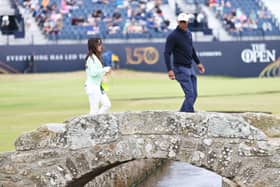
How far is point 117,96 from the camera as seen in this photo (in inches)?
1037

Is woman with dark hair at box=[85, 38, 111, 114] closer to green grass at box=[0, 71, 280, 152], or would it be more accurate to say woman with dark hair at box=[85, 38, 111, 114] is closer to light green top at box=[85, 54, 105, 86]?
light green top at box=[85, 54, 105, 86]

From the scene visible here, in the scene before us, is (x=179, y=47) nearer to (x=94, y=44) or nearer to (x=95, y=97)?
(x=94, y=44)

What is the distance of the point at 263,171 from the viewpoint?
666 centimetres

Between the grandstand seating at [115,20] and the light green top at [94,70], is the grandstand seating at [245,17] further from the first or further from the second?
the light green top at [94,70]

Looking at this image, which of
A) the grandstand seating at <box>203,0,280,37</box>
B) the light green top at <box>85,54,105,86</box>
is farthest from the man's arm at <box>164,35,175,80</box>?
the grandstand seating at <box>203,0,280,37</box>

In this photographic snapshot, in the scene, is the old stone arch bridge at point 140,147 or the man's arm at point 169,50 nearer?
the old stone arch bridge at point 140,147

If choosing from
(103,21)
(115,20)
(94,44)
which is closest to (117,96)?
(94,44)

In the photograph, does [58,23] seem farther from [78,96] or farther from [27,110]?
[27,110]

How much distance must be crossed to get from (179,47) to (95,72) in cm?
200

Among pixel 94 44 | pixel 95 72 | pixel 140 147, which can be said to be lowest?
pixel 95 72

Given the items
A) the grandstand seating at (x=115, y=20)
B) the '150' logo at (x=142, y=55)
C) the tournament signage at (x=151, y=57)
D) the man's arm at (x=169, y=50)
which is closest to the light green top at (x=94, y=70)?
the man's arm at (x=169, y=50)

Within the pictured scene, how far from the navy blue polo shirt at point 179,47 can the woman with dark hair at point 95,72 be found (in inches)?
58.2

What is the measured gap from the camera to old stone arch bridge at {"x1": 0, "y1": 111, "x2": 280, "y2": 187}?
6688 mm

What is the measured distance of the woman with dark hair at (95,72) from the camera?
40.7 feet
